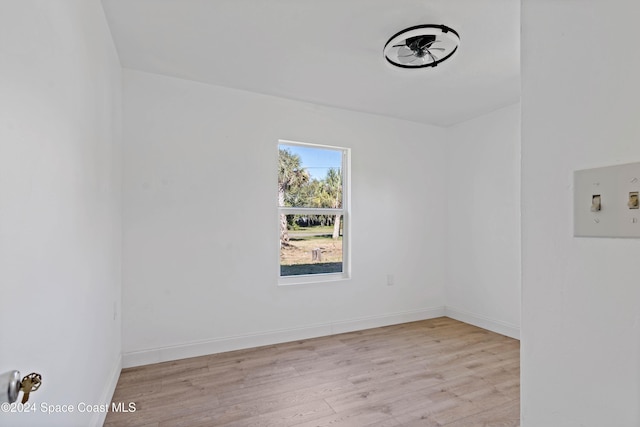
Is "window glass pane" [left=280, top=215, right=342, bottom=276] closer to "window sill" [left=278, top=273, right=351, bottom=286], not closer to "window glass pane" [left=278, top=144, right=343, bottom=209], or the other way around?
"window sill" [left=278, top=273, right=351, bottom=286]

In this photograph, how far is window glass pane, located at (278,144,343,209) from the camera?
3553 mm

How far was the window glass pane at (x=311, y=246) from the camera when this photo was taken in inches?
140

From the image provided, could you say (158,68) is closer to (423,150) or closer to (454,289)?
(423,150)

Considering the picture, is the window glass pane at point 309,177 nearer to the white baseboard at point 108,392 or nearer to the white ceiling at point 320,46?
the white ceiling at point 320,46

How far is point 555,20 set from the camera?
0.73 m

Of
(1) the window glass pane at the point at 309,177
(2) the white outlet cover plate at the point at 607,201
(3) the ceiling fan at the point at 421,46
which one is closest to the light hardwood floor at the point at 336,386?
(1) the window glass pane at the point at 309,177

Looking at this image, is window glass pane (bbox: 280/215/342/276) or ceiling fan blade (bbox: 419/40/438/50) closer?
ceiling fan blade (bbox: 419/40/438/50)

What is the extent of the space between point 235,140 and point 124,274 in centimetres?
153

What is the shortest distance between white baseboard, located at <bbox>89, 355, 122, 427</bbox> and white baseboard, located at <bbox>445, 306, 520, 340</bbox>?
3647 millimetres

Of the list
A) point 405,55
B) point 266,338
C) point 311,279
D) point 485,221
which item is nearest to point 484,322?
point 485,221

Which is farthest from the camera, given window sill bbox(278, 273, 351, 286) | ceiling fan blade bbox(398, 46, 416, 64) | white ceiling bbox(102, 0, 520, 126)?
window sill bbox(278, 273, 351, 286)

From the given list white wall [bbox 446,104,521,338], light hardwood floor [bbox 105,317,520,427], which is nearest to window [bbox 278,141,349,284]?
light hardwood floor [bbox 105,317,520,427]

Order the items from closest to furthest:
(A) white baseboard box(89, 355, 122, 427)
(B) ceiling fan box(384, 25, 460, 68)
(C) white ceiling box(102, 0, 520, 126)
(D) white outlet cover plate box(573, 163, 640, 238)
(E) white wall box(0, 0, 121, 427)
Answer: (D) white outlet cover plate box(573, 163, 640, 238) < (E) white wall box(0, 0, 121, 427) < (A) white baseboard box(89, 355, 122, 427) < (C) white ceiling box(102, 0, 520, 126) < (B) ceiling fan box(384, 25, 460, 68)

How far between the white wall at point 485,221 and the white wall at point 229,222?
71cm
